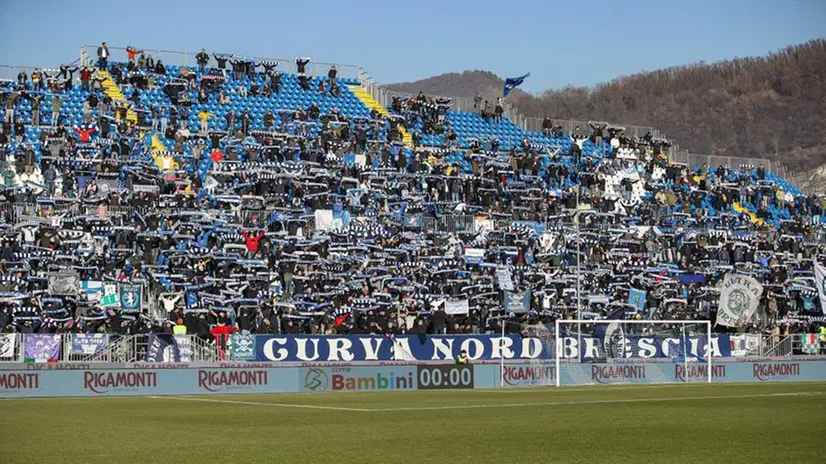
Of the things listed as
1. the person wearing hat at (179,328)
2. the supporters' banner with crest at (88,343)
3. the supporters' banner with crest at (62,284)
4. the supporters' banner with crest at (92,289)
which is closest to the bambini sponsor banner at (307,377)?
the supporters' banner with crest at (88,343)

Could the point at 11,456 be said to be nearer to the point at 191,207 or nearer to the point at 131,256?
Result: the point at 131,256

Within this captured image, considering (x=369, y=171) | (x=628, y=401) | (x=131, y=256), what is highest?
(x=369, y=171)

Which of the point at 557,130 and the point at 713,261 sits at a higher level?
the point at 557,130

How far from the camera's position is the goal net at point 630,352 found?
135 ft

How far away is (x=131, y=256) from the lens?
149ft

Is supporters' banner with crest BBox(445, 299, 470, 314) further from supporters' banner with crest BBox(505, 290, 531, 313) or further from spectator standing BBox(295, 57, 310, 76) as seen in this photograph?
spectator standing BBox(295, 57, 310, 76)

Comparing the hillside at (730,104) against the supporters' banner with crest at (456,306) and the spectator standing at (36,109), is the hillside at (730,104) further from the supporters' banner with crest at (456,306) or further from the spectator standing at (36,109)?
the spectator standing at (36,109)

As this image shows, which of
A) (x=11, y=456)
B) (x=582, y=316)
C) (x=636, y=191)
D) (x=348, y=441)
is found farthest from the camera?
(x=636, y=191)

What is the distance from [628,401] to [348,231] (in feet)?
82.2

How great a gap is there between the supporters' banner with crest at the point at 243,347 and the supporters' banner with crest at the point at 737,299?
726 inches

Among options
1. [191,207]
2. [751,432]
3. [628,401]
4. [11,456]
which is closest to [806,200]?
[191,207]

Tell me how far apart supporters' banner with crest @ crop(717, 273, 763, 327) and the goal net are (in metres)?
3.32

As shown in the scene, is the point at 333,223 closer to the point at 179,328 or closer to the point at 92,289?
the point at 92,289

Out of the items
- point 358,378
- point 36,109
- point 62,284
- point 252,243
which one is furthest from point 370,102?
point 358,378
